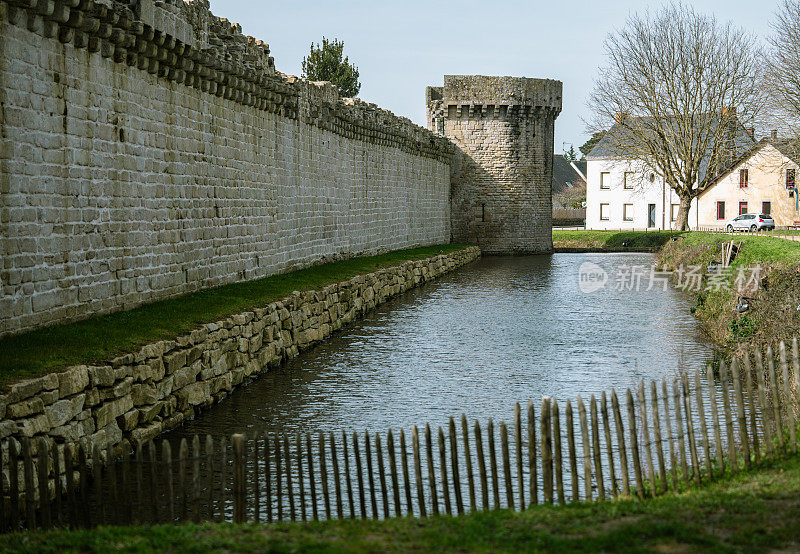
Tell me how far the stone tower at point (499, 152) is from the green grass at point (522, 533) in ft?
132

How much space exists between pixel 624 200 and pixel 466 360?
56.0 metres

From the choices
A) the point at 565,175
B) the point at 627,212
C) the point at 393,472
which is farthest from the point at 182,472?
the point at 565,175

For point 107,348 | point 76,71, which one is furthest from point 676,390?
point 76,71

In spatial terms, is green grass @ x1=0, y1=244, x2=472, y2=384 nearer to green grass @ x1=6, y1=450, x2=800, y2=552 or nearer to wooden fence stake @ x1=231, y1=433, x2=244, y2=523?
wooden fence stake @ x1=231, y1=433, x2=244, y2=523

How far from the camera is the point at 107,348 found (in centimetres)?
1066

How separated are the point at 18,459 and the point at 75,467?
3.07ft

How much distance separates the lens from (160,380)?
11375 millimetres

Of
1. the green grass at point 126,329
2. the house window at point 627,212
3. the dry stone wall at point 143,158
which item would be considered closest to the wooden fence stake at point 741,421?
the green grass at point 126,329

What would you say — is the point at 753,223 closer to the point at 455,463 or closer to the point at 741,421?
the point at 741,421

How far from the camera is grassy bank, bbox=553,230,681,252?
50562mm

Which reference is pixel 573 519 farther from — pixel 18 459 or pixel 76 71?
pixel 76 71

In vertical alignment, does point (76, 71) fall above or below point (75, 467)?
above

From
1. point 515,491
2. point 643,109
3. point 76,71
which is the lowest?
point 515,491

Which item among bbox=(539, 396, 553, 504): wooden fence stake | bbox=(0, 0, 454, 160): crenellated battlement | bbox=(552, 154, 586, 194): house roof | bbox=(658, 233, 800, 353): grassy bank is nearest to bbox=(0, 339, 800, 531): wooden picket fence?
bbox=(539, 396, 553, 504): wooden fence stake
